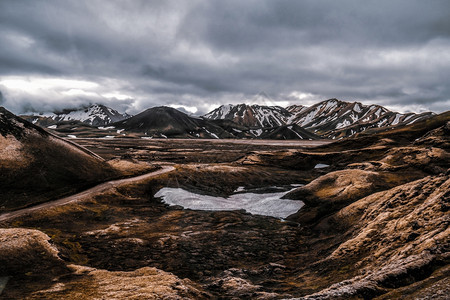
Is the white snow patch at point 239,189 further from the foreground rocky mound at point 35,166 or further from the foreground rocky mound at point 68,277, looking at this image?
the foreground rocky mound at point 68,277

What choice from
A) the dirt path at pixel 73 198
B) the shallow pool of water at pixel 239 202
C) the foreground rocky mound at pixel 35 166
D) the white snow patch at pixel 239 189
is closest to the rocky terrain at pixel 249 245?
the dirt path at pixel 73 198

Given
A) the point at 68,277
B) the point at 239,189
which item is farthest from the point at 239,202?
the point at 68,277

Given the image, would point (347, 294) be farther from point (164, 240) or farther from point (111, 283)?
point (164, 240)

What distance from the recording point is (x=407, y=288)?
35.6ft

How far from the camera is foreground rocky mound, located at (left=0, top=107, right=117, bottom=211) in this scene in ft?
129

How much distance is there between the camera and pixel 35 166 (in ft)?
143

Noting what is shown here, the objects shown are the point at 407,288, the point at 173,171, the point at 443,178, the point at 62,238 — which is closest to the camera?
the point at 407,288

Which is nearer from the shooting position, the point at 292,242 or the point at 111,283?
the point at 111,283

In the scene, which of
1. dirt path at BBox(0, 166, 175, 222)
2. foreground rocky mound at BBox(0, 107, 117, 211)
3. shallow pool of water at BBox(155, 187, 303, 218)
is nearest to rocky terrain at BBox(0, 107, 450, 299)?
dirt path at BBox(0, 166, 175, 222)

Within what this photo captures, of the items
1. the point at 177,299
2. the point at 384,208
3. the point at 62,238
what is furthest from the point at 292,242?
the point at 62,238

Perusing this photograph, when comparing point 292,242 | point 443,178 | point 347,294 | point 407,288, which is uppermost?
point 443,178

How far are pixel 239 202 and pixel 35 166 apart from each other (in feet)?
119

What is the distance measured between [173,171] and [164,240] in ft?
118

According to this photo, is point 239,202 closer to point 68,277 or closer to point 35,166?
point 68,277
